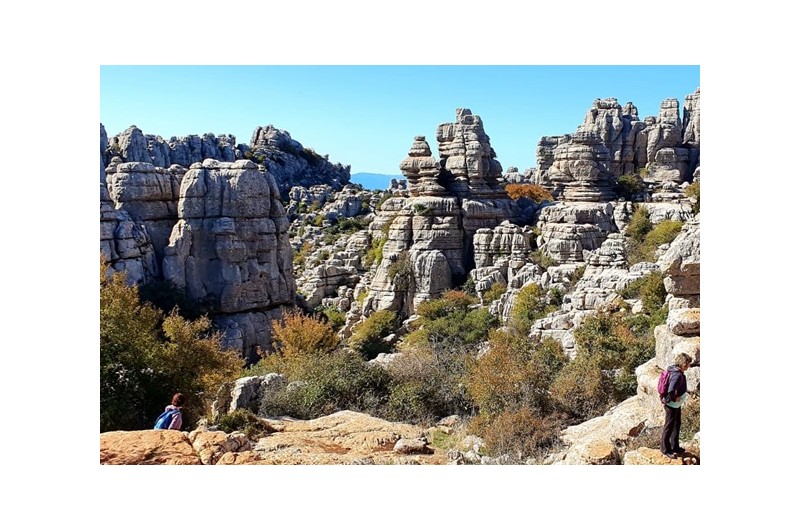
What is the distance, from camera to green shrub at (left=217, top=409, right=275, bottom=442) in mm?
10648

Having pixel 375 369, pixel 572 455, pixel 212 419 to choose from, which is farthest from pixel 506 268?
pixel 572 455

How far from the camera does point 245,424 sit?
1087 centimetres

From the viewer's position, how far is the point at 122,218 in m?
22.4

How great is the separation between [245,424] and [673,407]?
19.4 ft

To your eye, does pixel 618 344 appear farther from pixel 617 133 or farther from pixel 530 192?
pixel 530 192


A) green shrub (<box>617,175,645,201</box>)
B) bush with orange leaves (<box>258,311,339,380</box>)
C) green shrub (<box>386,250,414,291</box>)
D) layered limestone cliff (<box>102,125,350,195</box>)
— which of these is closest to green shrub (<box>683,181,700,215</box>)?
green shrub (<box>617,175,645,201</box>)

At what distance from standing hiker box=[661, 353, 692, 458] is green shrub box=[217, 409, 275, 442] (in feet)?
17.9

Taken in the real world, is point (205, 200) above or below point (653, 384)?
above

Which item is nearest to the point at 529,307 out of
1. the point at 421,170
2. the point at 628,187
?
the point at 421,170

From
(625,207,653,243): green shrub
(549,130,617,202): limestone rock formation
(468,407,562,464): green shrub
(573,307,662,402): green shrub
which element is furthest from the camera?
(549,130,617,202): limestone rock formation

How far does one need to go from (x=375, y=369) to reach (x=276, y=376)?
69.7 inches

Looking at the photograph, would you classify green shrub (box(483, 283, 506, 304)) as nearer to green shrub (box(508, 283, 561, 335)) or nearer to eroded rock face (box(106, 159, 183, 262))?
green shrub (box(508, 283, 561, 335))

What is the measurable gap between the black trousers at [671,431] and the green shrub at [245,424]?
542 centimetres
